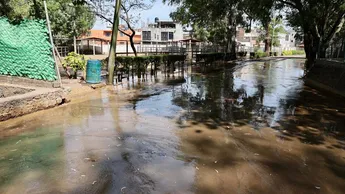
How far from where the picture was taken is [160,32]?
194ft

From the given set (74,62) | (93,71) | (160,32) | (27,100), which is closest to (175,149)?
(27,100)

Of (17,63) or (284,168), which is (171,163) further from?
(17,63)

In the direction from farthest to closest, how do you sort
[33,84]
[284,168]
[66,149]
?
1. [33,84]
2. [66,149]
3. [284,168]

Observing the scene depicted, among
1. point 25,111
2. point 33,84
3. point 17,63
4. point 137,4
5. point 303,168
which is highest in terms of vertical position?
point 137,4

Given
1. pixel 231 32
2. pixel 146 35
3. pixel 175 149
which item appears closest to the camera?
pixel 175 149

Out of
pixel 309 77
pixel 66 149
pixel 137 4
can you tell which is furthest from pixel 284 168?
pixel 137 4

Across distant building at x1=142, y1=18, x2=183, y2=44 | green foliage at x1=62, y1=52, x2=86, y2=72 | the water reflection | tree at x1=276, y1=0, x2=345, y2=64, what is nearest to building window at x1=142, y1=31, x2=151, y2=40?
distant building at x1=142, y1=18, x2=183, y2=44

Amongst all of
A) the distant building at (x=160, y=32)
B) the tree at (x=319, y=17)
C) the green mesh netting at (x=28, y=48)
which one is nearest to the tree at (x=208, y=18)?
the tree at (x=319, y=17)

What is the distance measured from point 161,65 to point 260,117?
504 inches

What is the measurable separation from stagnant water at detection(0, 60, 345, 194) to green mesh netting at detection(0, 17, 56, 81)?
1.33 metres

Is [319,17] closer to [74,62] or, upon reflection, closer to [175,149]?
[74,62]

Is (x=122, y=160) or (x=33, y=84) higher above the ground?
(x=33, y=84)

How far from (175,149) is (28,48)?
217 inches

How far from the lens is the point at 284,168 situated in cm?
393
